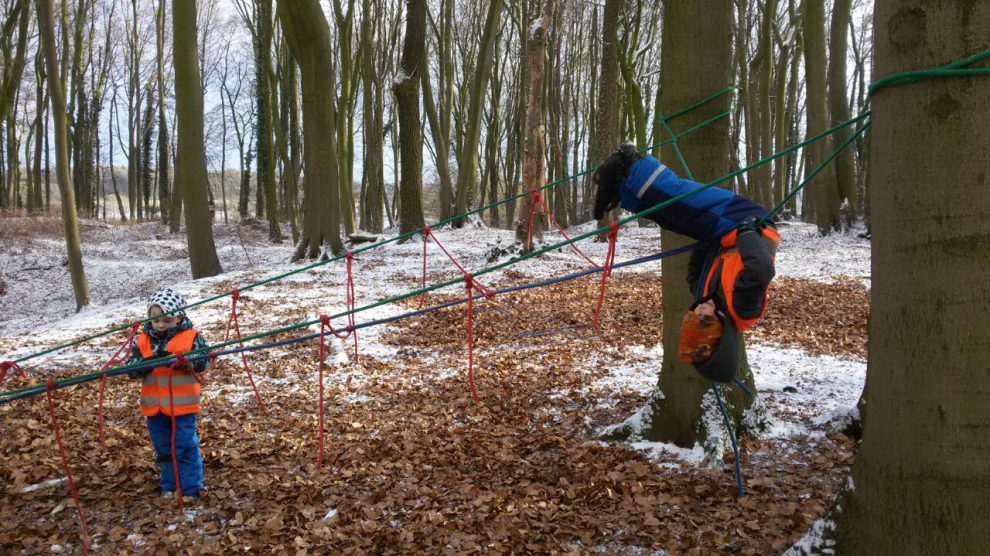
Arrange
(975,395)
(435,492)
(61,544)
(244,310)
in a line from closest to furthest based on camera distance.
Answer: (975,395)
(61,544)
(435,492)
(244,310)

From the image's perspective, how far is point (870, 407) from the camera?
214 centimetres

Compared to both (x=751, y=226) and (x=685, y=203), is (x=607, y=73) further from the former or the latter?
(x=751, y=226)

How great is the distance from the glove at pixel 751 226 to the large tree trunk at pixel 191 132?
11242 millimetres

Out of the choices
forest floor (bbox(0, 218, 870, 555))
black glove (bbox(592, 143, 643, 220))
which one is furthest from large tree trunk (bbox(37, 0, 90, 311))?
black glove (bbox(592, 143, 643, 220))

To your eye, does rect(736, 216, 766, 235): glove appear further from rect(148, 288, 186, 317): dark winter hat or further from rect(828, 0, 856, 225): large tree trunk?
rect(828, 0, 856, 225): large tree trunk

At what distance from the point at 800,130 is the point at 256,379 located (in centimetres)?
3616

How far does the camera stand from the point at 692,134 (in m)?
3.53

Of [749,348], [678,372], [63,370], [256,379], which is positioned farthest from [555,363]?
[63,370]

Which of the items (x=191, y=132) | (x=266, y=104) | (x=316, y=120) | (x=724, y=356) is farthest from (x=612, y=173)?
(x=266, y=104)

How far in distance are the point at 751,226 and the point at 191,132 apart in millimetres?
11534

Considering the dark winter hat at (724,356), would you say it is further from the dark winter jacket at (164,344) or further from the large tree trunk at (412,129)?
the large tree trunk at (412,129)

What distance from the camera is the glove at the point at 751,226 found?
233 centimetres

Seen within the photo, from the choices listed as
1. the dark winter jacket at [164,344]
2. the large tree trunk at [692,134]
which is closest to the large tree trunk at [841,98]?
the large tree trunk at [692,134]

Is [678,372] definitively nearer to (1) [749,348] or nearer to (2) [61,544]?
(1) [749,348]
